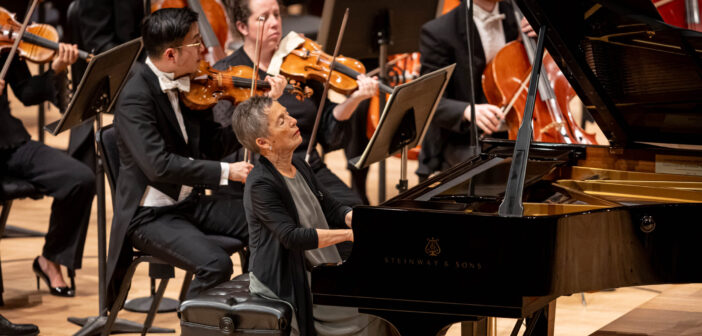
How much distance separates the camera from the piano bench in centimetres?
246

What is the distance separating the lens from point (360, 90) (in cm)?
350

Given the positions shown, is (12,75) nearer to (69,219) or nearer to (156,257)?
(69,219)

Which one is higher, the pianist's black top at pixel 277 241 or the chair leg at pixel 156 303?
the pianist's black top at pixel 277 241

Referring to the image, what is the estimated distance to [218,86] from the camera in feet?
10.7

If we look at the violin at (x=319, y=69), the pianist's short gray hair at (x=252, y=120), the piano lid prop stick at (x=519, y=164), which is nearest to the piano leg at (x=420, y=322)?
the piano lid prop stick at (x=519, y=164)

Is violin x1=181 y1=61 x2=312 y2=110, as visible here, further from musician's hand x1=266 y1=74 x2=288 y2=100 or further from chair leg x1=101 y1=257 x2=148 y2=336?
chair leg x1=101 y1=257 x2=148 y2=336

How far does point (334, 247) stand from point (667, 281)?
0.97 metres

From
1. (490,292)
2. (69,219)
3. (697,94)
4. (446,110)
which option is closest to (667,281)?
(490,292)

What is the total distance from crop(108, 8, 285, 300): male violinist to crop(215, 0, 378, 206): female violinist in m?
0.41

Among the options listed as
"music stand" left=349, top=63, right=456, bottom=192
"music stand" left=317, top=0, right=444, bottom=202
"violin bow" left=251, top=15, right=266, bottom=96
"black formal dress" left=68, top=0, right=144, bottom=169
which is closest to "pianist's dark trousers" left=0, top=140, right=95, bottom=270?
"black formal dress" left=68, top=0, right=144, bottom=169

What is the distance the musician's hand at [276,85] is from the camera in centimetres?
336

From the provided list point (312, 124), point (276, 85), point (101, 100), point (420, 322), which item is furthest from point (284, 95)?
point (420, 322)

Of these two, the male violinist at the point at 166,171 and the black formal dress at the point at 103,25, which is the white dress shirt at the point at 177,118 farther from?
the black formal dress at the point at 103,25

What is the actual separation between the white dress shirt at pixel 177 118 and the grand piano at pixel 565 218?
97 centimetres
